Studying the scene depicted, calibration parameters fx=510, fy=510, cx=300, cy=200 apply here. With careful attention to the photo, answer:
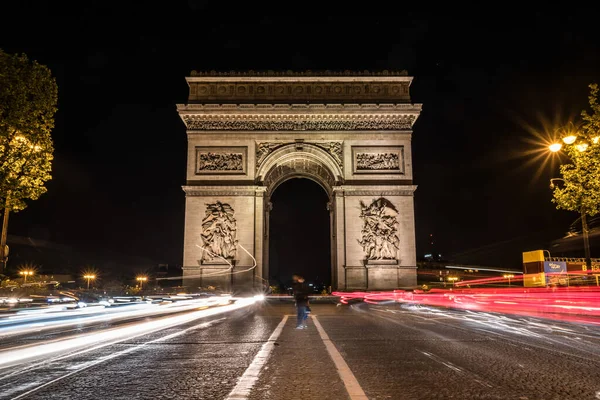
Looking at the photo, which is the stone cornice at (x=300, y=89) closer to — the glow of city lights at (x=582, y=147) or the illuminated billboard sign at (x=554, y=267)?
the illuminated billboard sign at (x=554, y=267)

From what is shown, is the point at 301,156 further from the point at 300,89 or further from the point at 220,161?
the point at 220,161

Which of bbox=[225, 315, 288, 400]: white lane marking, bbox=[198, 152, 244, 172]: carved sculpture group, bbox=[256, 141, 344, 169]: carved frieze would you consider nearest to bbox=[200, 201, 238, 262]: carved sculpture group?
bbox=[198, 152, 244, 172]: carved sculpture group

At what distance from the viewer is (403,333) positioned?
9.15m

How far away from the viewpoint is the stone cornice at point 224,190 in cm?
3347

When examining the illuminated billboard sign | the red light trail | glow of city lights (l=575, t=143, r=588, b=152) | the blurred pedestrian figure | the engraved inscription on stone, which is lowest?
the red light trail

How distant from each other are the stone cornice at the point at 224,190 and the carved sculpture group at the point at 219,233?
2.52 ft

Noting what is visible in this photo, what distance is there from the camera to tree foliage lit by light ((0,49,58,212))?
18.7m

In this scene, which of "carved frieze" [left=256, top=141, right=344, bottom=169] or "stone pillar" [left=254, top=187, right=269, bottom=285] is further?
"carved frieze" [left=256, top=141, right=344, bottom=169]

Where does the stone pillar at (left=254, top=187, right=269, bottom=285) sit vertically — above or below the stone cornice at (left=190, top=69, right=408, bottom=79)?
below

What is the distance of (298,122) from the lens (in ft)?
114

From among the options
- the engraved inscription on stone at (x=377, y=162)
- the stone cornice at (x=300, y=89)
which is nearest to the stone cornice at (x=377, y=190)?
the engraved inscription on stone at (x=377, y=162)

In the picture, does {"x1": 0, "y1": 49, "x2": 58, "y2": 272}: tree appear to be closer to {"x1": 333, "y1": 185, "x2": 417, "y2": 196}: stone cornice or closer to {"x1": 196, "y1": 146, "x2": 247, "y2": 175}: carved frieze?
{"x1": 196, "y1": 146, "x2": 247, "y2": 175}: carved frieze

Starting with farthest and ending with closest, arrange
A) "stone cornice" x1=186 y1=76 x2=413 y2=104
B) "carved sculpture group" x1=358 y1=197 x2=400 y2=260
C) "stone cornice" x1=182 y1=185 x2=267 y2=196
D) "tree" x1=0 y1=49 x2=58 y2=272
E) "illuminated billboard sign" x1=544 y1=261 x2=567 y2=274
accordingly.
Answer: "stone cornice" x1=186 y1=76 x2=413 y2=104
"stone cornice" x1=182 y1=185 x2=267 y2=196
"carved sculpture group" x1=358 y1=197 x2=400 y2=260
"illuminated billboard sign" x1=544 y1=261 x2=567 y2=274
"tree" x1=0 y1=49 x2=58 y2=272

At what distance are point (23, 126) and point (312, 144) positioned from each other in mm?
19159
